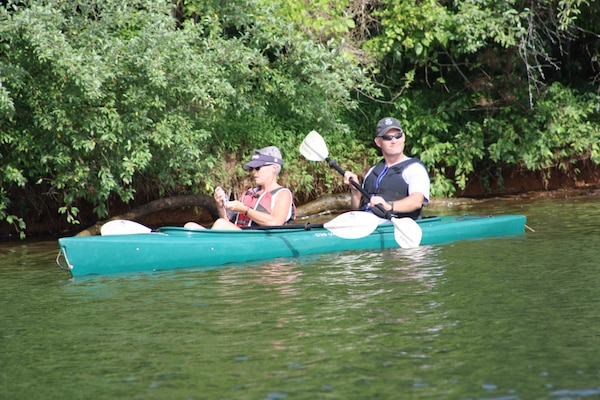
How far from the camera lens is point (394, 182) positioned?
24.5 ft

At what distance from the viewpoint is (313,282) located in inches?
235

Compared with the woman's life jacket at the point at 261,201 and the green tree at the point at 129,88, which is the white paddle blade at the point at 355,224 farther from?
the green tree at the point at 129,88

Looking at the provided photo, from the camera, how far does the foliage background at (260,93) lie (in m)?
8.21

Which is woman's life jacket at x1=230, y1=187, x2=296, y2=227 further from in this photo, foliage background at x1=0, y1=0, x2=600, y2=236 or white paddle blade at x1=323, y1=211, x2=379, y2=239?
foliage background at x1=0, y1=0, x2=600, y2=236

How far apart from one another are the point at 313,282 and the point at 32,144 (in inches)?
153

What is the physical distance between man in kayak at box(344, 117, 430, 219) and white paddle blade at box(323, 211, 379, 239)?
0.38 feet

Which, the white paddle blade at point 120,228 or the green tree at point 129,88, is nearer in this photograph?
the white paddle blade at point 120,228

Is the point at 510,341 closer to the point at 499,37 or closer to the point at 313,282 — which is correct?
the point at 313,282

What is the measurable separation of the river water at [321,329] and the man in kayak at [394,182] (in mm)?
423

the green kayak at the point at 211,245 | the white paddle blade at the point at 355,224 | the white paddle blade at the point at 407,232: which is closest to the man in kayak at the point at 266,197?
the green kayak at the point at 211,245

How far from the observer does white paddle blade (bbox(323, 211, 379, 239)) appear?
24.1 feet

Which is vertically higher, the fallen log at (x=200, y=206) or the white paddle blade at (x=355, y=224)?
the fallen log at (x=200, y=206)

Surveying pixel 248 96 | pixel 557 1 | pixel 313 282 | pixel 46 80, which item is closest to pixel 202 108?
pixel 248 96

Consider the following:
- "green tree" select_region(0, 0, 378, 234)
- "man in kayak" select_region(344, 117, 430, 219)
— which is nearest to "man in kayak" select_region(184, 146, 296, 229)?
"man in kayak" select_region(344, 117, 430, 219)
